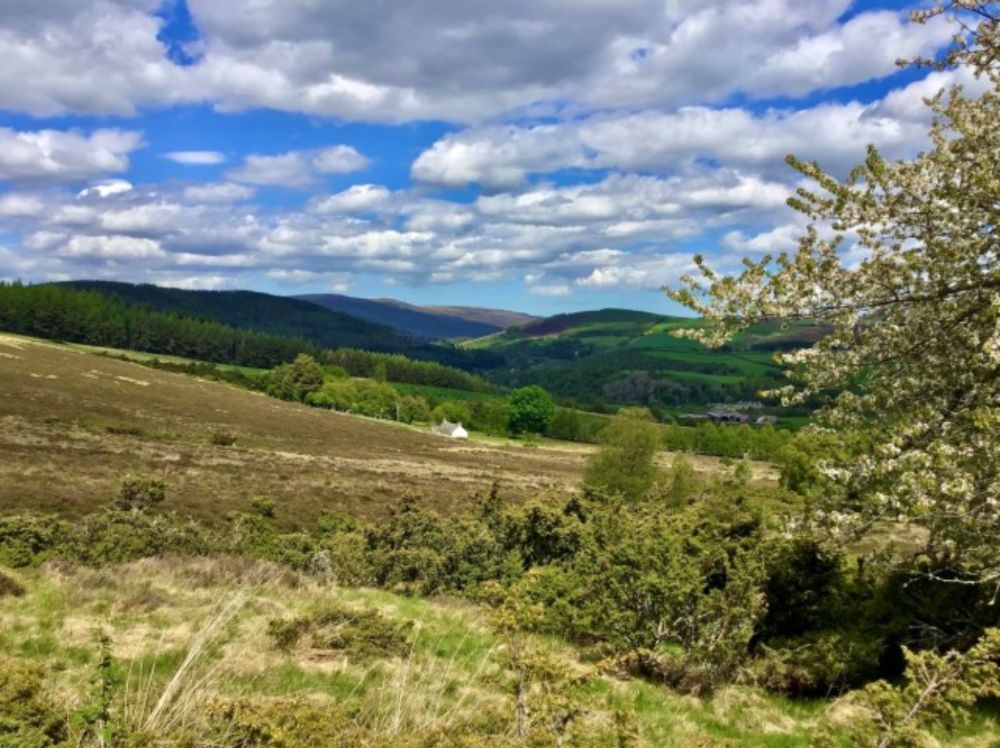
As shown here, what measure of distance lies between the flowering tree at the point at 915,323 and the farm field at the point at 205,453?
60.0 ft

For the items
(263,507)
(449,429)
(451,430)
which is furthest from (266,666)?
(449,429)

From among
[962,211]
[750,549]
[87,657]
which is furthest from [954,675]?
[87,657]

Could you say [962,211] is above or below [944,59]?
below

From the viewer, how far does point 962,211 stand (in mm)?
9188

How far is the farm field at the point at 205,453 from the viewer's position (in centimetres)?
3888

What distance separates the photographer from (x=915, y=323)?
998 centimetres

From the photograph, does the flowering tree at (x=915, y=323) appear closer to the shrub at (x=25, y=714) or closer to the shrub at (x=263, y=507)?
the shrub at (x=25, y=714)

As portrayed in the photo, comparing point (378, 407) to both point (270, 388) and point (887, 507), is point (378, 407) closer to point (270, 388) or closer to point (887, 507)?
point (270, 388)

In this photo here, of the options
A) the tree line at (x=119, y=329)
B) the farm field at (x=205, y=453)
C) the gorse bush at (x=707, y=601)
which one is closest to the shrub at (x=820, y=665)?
the gorse bush at (x=707, y=601)

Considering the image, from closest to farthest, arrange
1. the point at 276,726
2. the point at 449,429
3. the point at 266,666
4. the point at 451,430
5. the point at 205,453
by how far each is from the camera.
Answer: the point at 276,726 → the point at 266,666 → the point at 205,453 → the point at 451,430 → the point at 449,429

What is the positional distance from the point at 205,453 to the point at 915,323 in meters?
55.6

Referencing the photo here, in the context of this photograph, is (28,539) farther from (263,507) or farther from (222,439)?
(222,439)

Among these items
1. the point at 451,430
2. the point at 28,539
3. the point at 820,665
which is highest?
the point at 820,665

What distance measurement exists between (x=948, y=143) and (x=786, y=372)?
3.98 m
